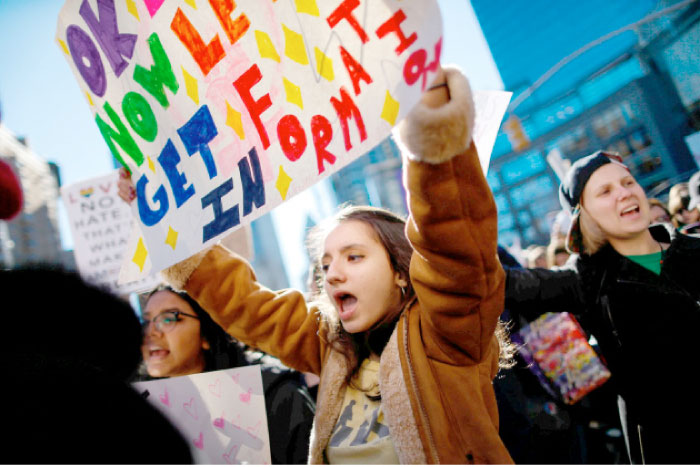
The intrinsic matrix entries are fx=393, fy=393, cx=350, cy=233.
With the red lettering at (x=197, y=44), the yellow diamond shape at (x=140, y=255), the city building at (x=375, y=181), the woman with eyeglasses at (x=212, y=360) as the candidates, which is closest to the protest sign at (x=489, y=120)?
the red lettering at (x=197, y=44)

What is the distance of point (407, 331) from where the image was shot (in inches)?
→ 45.3

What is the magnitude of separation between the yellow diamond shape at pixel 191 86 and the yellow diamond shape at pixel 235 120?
127 mm

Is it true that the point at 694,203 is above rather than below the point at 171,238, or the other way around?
below

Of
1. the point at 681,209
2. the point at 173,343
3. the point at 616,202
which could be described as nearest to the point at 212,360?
the point at 173,343

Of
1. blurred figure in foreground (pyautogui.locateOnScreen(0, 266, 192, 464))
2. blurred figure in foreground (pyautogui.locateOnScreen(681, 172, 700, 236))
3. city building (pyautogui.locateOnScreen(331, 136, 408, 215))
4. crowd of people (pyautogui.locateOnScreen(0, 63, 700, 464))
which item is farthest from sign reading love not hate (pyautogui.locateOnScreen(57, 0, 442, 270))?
city building (pyautogui.locateOnScreen(331, 136, 408, 215))

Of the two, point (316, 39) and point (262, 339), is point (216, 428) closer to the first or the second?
point (262, 339)

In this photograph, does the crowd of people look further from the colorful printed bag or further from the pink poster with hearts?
the pink poster with hearts

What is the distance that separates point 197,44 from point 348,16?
49 cm

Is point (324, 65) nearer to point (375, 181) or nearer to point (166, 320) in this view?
point (166, 320)

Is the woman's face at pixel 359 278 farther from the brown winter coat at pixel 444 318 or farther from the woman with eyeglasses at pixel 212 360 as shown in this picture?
the woman with eyeglasses at pixel 212 360

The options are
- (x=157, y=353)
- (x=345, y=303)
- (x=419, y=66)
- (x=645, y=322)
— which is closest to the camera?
(x=419, y=66)

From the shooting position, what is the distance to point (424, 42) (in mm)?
658

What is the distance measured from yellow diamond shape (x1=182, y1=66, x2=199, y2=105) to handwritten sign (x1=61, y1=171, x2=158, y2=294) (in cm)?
172

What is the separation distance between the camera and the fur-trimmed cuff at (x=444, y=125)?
2.26 ft
